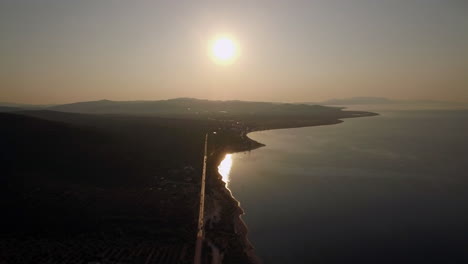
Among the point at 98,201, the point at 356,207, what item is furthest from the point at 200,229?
the point at 356,207

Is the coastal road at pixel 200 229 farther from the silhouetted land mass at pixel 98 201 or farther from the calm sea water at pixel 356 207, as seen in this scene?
the calm sea water at pixel 356 207

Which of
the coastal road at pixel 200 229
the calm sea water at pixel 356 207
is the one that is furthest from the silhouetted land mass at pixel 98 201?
the calm sea water at pixel 356 207

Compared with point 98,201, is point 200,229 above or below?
below

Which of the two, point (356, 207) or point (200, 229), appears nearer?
point (200, 229)

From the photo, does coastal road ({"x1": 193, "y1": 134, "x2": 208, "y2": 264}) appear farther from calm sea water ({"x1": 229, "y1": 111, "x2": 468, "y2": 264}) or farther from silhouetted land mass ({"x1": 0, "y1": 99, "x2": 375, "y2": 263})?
calm sea water ({"x1": 229, "y1": 111, "x2": 468, "y2": 264})

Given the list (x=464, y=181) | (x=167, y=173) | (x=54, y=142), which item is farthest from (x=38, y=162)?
(x=464, y=181)

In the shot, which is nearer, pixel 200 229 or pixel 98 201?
pixel 200 229

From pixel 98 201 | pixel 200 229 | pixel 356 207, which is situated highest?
pixel 356 207

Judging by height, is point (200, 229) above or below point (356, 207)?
below

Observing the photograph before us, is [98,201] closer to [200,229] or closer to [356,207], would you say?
[200,229]

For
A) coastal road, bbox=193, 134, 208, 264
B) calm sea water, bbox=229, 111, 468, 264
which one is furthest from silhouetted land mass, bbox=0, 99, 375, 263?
calm sea water, bbox=229, 111, 468, 264
